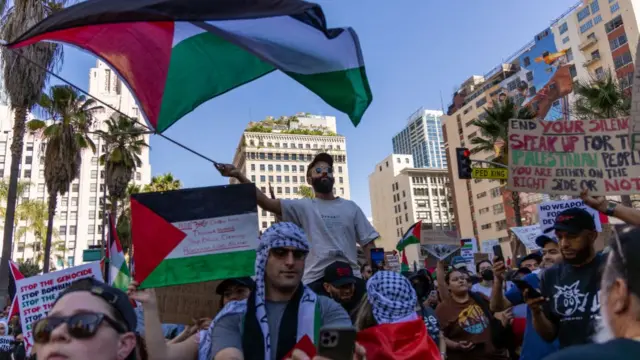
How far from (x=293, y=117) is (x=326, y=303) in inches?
4817

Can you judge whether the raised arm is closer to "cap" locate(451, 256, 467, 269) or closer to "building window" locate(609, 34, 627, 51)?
"cap" locate(451, 256, 467, 269)

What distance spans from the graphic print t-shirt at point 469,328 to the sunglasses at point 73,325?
12.1 feet

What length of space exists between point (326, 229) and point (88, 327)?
7.66 ft

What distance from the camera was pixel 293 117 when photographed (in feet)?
406

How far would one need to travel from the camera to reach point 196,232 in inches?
149

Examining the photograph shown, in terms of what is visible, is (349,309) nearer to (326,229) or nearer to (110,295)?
(326,229)

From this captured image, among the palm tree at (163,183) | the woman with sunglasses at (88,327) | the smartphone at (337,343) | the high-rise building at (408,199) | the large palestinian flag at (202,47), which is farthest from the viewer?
the high-rise building at (408,199)

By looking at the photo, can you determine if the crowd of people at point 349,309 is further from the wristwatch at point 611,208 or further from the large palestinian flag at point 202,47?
the large palestinian flag at point 202,47

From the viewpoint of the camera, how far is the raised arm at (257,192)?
151 inches

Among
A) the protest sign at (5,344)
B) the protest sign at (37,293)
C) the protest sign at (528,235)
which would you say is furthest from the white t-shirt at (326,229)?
the protest sign at (528,235)

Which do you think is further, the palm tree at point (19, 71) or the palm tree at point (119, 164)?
the palm tree at point (119, 164)

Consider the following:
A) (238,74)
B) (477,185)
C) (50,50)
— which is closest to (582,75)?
(477,185)

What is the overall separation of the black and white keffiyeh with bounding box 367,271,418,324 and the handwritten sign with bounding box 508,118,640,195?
279cm

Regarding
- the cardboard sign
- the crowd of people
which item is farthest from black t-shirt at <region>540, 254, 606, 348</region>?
the cardboard sign
